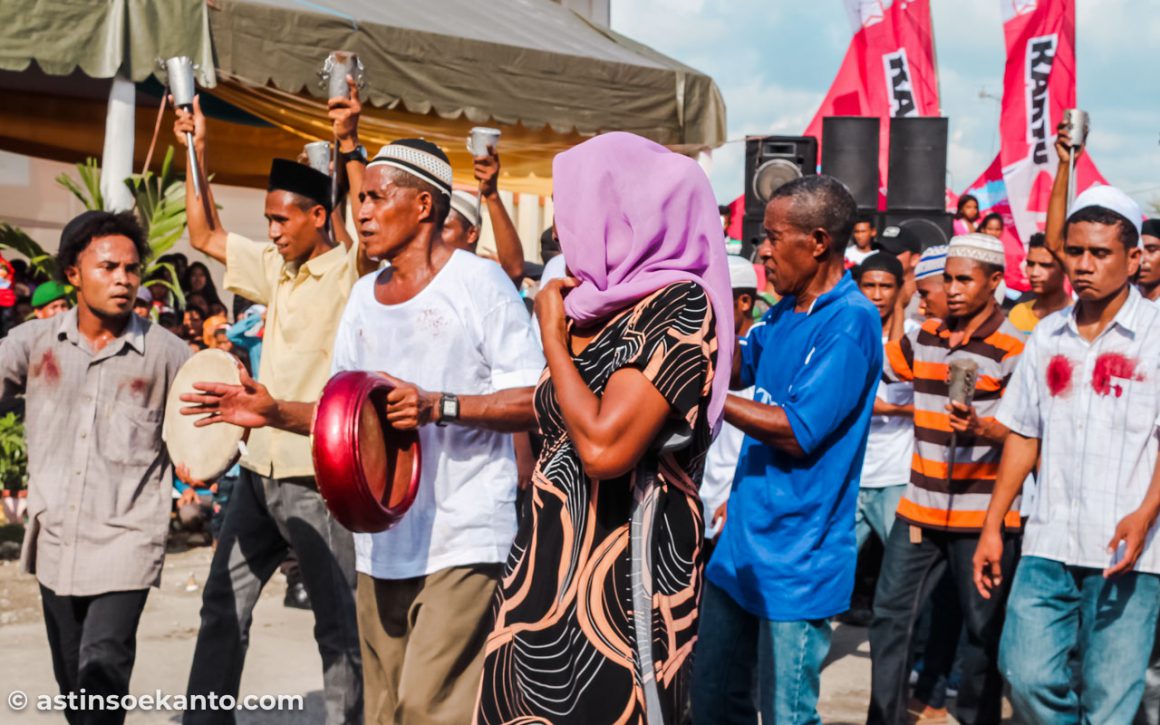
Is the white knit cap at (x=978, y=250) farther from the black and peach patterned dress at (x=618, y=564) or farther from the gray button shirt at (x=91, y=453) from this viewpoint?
the gray button shirt at (x=91, y=453)

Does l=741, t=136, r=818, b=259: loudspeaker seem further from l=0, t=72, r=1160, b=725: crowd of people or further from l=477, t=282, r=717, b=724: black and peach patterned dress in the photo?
l=477, t=282, r=717, b=724: black and peach patterned dress

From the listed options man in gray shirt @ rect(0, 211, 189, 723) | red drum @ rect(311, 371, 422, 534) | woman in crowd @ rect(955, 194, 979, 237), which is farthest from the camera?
woman in crowd @ rect(955, 194, 979, 237)

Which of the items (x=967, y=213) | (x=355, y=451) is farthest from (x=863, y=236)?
(x=355, y=451)

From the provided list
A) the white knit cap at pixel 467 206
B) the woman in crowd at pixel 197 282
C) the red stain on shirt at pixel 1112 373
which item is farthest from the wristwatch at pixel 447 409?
the woman in crowd at pixel 197 282

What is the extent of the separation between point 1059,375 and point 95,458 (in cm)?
335

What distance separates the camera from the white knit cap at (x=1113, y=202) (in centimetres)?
437

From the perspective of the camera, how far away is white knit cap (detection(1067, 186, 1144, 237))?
4.37 m

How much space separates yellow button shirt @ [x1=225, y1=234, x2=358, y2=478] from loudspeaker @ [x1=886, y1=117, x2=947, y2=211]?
8.60m

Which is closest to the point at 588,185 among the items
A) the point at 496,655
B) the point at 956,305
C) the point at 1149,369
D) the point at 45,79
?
the point at 496,655

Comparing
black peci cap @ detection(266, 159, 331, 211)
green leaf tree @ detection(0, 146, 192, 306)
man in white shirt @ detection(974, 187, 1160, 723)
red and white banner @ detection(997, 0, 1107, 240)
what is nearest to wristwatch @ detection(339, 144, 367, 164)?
black peci cap @ detection(266, 159, 331, 211)

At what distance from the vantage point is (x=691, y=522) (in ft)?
9.25

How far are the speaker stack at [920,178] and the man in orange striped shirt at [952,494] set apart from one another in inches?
272

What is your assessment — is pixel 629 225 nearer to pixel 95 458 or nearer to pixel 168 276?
pixel 95 458

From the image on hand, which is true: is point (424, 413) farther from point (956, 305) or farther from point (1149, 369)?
point (956, 305)
